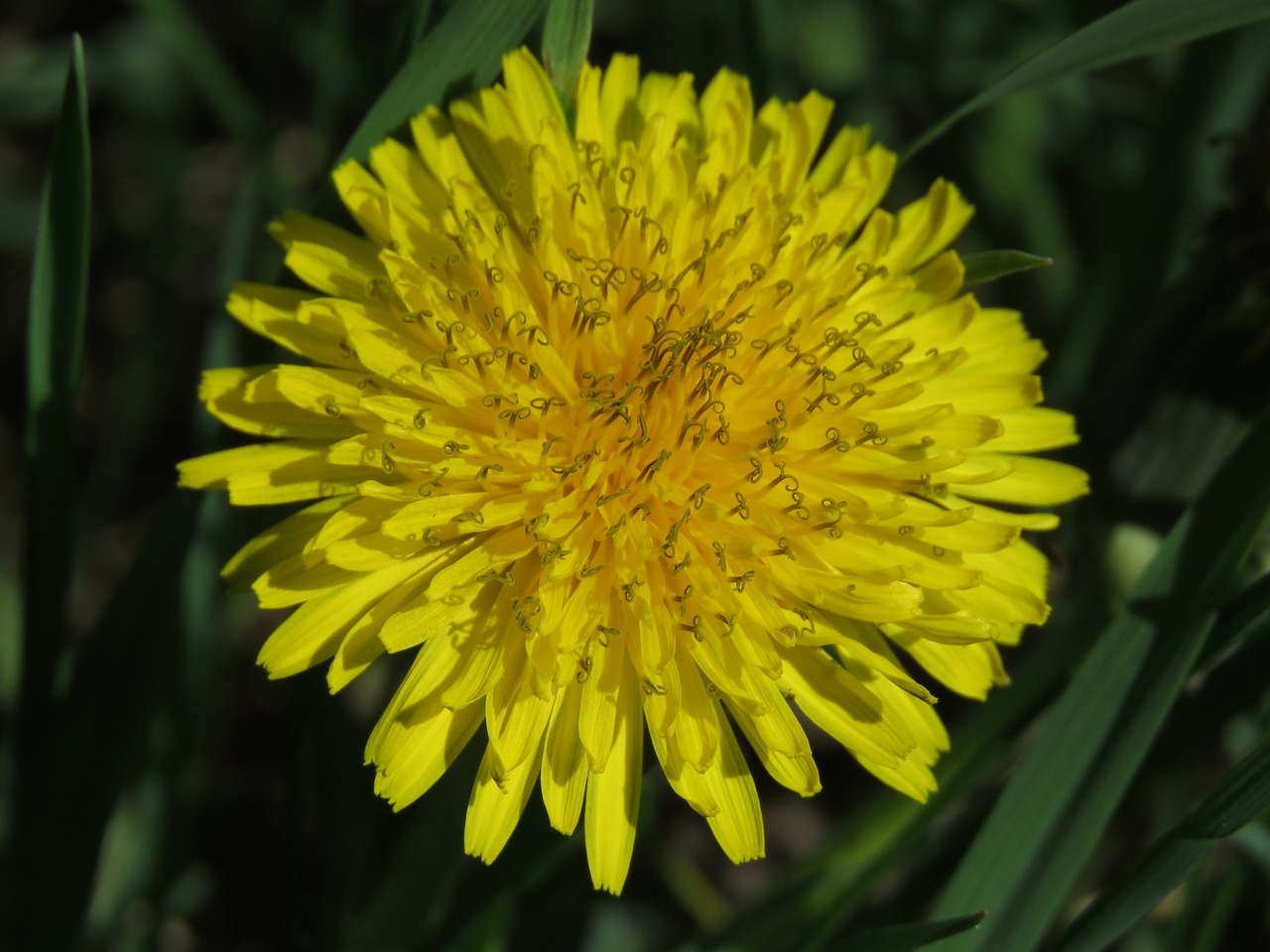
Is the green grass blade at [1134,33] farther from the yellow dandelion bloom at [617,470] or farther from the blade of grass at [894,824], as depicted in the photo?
the blade of grass at [894,824]

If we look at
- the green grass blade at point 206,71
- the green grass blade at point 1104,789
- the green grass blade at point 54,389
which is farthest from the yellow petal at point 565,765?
the green grass blade at point 206,71

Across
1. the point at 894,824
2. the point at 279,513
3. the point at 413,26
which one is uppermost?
the point at 413,26

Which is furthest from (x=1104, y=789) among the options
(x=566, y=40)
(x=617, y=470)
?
(x=566, y=40)

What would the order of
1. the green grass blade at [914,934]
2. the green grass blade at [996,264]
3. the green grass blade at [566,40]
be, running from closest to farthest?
the green grass blade at [914,934]
the green grass blade at [996,264]
the green grass blade at [566,40]

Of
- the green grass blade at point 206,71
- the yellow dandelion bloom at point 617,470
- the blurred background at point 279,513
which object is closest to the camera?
the yellow dandelion bloom at point 617,470

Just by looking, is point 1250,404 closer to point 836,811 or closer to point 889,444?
point 889,444

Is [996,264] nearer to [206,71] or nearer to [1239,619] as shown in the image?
[1239,619]
